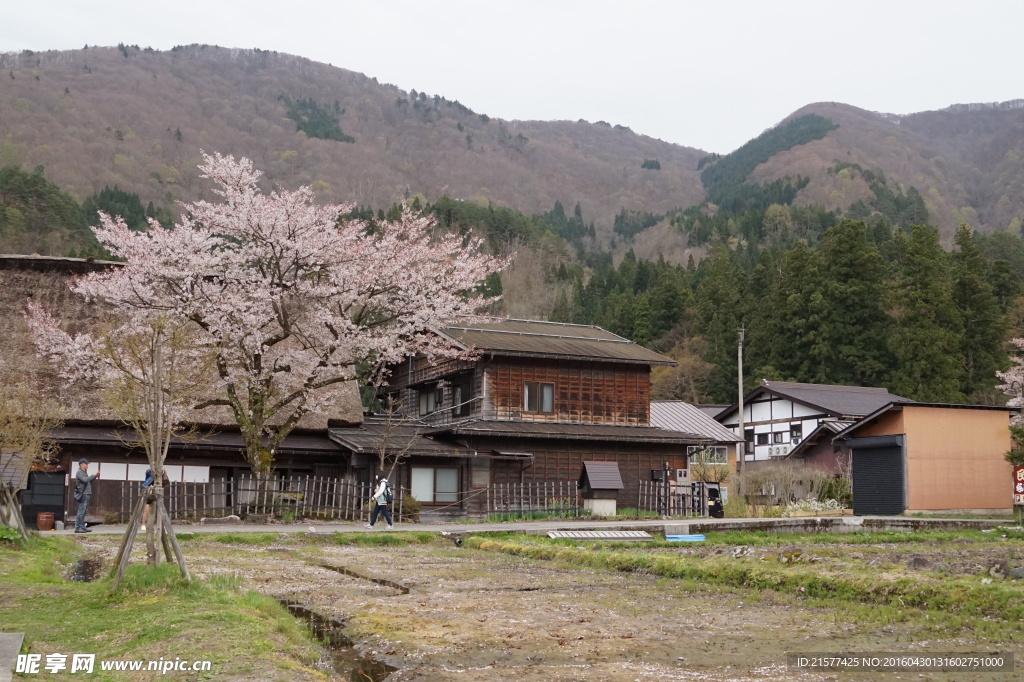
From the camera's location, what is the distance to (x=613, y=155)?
170 m

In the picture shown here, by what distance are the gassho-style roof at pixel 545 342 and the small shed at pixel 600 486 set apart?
14.0ft

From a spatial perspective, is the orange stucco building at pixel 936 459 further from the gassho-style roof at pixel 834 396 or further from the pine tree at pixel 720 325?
the pine tree at pixel 720 325

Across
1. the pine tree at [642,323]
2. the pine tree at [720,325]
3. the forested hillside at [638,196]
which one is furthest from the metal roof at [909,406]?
Answer: the pine tree at [642,323]

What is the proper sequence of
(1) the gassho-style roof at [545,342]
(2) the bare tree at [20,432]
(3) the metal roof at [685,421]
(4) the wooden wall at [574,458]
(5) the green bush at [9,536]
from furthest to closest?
1. (3) the metal roof at [685,421]
2. (1) the gassho-style roof at [545,342]
3. (4) the wooden wall at [574,458]
4. (2) the bare tree at [20,432]
5. (5) the green bush at [9,536]

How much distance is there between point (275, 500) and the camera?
25.3 m

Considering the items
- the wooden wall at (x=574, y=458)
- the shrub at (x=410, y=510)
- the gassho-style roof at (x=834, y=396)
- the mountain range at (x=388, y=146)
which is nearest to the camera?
the shrub at (x=410, y=510)

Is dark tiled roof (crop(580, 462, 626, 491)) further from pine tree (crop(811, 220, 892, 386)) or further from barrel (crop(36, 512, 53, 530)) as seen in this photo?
pine tree (crop(811, 220, 892, 386))

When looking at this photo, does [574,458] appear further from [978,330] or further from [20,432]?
[978,330]

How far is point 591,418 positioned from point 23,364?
61.1 feet

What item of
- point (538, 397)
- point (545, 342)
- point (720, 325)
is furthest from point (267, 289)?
point (720, 325)

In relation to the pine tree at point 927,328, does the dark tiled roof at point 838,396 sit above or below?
below

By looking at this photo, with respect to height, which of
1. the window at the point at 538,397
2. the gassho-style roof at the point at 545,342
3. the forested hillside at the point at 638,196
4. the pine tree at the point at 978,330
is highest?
the forested hillside at the point at 638,196

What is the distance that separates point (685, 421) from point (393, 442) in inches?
802

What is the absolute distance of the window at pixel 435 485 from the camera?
1170 inches
